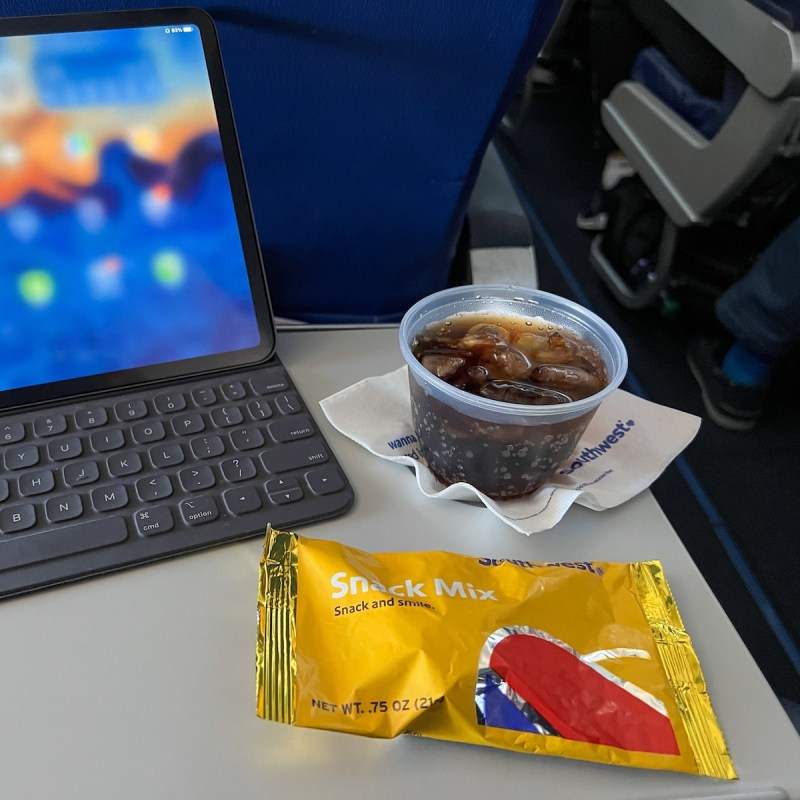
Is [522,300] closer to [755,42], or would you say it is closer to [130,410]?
[130,410]

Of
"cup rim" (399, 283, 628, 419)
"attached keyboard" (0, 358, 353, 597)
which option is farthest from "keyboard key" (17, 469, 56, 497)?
A: "cup rim" (399, 283, 628, 419)

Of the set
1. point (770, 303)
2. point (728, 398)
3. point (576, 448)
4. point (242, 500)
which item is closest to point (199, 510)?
point (242, 500)

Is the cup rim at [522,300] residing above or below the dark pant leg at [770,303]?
above

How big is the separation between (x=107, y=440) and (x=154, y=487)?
0.18ft

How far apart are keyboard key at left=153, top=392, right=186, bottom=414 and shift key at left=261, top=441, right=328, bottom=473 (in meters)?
0.07

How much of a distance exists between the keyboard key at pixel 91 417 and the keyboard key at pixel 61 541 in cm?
9

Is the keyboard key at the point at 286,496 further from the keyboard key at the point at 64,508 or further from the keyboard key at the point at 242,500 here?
the keyboard key at the point at 64,508

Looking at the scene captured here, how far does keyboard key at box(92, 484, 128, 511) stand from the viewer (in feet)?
1.48

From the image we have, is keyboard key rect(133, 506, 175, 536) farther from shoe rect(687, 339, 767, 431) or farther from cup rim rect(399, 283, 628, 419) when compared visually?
shoe rect(687, 339, 767, 431)

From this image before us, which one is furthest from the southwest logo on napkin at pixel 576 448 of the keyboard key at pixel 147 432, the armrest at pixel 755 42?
the armrest at pixel 755 42

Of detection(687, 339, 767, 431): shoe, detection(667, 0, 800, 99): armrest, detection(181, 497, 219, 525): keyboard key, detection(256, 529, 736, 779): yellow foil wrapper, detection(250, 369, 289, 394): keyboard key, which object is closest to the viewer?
detection(256, 529, 736, 779): yellow foil wrapper

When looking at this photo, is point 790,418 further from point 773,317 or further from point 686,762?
point 686,762

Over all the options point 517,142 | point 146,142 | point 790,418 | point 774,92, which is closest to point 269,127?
point 146,142

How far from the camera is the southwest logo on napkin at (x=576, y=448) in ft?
1.59
